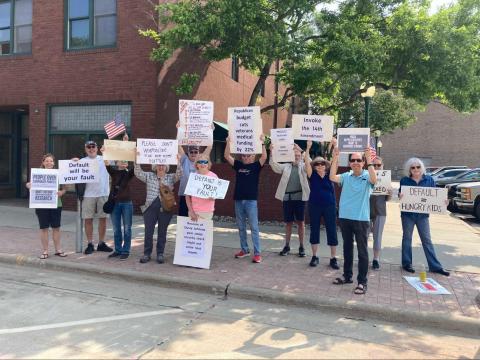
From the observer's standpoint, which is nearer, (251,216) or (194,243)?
(194,243)

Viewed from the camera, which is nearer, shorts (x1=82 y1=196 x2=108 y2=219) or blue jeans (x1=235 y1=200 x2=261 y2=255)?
blue jeans (x1=235 y1=200 x2=261 y2=255)

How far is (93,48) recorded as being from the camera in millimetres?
12406

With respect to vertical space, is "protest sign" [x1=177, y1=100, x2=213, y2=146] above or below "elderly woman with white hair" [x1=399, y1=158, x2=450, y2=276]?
above

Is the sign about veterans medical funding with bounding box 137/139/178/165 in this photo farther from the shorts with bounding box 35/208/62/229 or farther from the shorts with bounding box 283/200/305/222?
the shorts with bounding box 283/200/305/222

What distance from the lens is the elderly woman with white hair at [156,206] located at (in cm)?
705

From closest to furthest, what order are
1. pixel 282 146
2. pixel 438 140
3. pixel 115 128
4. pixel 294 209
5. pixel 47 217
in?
1. pixel 47 217
2. pixel 115 128
3. pixel 294 209
4. pixel 282 146
5. pixel 438 140

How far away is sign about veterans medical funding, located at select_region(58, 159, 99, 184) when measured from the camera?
24.2ft

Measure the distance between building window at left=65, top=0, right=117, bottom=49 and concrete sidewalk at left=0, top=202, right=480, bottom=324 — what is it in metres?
5.64

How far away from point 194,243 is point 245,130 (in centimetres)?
210

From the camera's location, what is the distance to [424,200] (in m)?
6.80

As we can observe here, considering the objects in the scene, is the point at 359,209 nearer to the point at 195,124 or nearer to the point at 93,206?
the point at 195,124

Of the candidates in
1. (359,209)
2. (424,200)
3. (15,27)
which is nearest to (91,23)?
(15,27)

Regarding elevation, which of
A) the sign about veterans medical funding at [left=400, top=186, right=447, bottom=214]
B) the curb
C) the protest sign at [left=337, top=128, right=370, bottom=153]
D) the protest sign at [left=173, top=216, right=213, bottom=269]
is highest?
the protest sign at [left=337, top=128, right=370, bottom=153]

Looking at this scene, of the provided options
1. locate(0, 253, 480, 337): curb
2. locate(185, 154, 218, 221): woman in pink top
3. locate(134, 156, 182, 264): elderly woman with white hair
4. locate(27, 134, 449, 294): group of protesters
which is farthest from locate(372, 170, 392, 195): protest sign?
locate(134, 156, 182, 264): elderly woman with white hair
